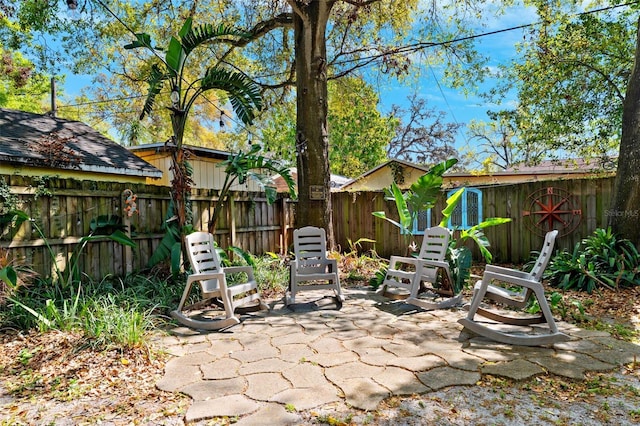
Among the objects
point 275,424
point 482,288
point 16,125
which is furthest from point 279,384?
point 16,125

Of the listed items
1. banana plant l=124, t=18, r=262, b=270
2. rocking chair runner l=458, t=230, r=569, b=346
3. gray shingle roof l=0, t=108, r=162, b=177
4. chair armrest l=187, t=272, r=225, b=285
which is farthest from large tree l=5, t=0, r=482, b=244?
rocking chair runner l=458, t=230, r=569, b=346

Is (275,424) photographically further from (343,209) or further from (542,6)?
(542,6)

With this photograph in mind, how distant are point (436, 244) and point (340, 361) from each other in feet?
8.48

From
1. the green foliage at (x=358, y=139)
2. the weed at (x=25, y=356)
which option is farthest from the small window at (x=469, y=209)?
the green foliage at (x=358, y=139)

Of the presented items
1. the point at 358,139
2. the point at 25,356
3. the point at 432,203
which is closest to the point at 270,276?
the point at 432,203

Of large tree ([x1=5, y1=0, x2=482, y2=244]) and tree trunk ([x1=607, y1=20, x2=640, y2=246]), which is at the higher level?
large tree ([x1=5, y1=0, x2=482, y2=244])

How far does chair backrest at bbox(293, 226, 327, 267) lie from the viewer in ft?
17.6

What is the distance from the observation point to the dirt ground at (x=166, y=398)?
7.11 ft

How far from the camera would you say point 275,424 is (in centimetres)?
211

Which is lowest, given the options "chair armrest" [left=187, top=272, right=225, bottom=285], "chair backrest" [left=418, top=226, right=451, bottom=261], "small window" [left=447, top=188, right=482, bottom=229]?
"chair armrest" [left=187, top=272, right=225, bottom=285]

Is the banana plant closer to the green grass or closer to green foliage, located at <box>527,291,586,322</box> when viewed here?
the green grass

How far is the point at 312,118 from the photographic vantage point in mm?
6781

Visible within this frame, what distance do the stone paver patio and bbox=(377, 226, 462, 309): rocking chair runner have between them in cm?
39

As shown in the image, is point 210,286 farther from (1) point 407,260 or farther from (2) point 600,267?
(2) point 600,267
